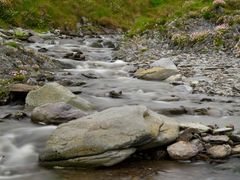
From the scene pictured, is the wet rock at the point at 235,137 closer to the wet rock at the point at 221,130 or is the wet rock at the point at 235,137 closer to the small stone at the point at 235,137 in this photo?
the small stone at the point at 235,137

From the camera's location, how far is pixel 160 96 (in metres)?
18.2

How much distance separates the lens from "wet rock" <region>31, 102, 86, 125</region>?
1395 centimetres

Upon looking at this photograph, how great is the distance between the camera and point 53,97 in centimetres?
1567

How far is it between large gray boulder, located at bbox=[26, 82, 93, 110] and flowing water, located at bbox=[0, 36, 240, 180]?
517 millimetres

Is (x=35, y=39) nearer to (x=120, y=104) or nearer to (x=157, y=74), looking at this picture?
(x=157, y=74)

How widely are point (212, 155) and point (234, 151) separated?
22.7 inches

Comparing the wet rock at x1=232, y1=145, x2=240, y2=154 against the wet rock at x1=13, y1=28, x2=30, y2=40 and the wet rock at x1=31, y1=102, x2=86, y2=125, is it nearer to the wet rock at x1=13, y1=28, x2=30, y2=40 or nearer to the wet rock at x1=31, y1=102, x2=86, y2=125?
Answer: the wet rock at x1=31, y1=102, x2=86, y2=125

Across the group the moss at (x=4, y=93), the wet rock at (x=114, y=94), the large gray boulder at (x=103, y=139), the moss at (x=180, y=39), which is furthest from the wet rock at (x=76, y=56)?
the large gray boulder at (x=103, y=139)

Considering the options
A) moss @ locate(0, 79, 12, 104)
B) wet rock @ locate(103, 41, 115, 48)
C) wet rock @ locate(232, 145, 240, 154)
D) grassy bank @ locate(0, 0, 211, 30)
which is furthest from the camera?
grassy bank @ locate(0, 0, 211, 30)

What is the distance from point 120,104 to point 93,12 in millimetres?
34817

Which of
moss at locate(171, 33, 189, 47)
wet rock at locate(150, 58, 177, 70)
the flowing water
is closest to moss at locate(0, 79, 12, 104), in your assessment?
the flowing water

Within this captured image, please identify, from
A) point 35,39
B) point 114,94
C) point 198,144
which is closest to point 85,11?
point 35,39

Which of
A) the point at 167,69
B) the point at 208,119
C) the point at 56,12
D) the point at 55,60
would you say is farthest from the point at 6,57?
the point at 56,12

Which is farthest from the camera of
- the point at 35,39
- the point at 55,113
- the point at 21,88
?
the point at 35,39
